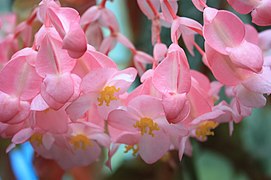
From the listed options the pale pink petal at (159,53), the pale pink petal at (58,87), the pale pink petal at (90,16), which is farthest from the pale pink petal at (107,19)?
the pale pink petal at (58,87)

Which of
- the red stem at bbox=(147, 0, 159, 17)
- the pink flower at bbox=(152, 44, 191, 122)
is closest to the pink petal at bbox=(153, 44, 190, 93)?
the pink flower at bbox=(152, 44, 191, 122)

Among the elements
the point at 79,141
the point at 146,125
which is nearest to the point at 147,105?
the point at 146,125

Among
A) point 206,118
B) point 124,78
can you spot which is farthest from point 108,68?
point 206,118

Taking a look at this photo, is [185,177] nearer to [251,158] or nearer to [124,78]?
[251,158]

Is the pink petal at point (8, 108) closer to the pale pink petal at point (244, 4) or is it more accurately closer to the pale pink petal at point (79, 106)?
the pale pink petal at point (79, 106)

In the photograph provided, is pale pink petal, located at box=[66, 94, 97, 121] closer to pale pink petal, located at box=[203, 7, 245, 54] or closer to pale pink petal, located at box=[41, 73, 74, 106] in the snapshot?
pale pink petal, located at box=[41, 73, 74, 106]

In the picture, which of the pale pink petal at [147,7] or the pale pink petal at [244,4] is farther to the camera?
the pale pink petal at [147,7]

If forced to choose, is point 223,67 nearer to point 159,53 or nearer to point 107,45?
point 159,53
